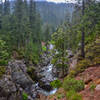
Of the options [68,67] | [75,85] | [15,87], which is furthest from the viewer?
[68,67]

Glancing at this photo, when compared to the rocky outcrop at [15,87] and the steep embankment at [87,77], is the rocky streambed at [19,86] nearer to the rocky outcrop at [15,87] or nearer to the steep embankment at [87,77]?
the rocky outcrop at [15,87]

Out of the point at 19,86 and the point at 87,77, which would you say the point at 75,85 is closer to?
the point at 87,77

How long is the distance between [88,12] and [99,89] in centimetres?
846

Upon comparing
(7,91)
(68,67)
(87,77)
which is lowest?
(7,91)

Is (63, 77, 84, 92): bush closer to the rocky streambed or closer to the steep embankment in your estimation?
the steep embankment

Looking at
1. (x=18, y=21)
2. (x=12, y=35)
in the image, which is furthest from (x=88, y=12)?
(x=18, y=21)

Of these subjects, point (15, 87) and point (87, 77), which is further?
point (15, 87)

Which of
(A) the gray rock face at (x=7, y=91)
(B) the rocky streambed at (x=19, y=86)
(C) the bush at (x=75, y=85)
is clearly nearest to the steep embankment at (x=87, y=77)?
(C) the bush at (x=75, y=85)

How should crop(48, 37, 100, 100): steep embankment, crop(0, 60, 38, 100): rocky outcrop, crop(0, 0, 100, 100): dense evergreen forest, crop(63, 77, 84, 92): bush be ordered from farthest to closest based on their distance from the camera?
1. crop(0, 60, 38, 100): rocky outcrop
2. crop(0, 0, 100, 100): dense evergreen forest
3. crop(63, 77, 84, 92): bush
4. crop(48, 37, 100, 100): steep embankment

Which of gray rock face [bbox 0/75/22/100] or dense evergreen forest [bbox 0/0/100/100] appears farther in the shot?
gray rock face [bbox 0/75/22/100]

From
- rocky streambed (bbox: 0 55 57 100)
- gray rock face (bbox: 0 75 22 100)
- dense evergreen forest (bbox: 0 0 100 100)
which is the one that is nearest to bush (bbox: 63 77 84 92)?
dense evergreen forest (bbox: 0 0 100 100)

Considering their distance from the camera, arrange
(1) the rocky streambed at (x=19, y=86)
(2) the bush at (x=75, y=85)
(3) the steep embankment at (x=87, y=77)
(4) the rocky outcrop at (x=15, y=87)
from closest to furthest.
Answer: (3) the steep embankment at (x=87, y=77)
(2) the bush at (x=75, y=85)
(4) the rocky outcrop at (x=15, y=87)
(1) the rocky streambed at (x=19, y=86)

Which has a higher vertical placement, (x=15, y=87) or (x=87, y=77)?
(x=87, y=77)

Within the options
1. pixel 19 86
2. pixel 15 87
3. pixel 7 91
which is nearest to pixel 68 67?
pixel 15 87
